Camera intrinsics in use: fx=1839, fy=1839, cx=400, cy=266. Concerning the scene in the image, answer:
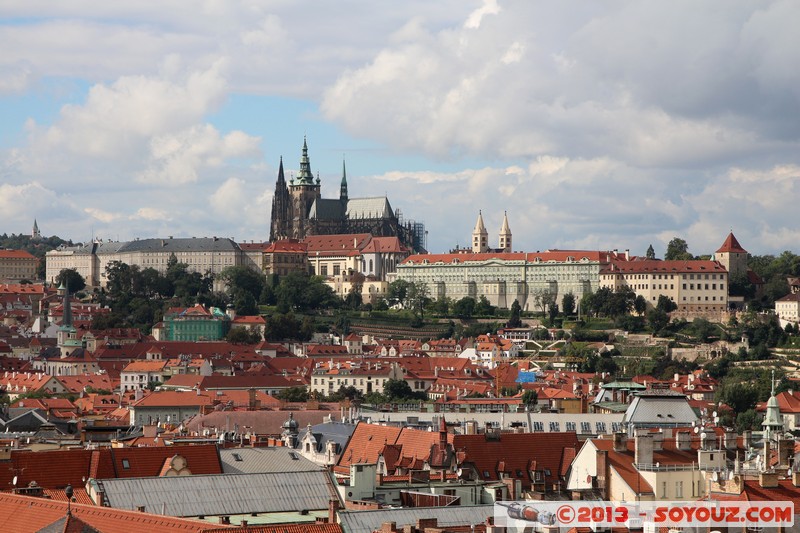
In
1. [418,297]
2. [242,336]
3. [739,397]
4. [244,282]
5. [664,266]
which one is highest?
[664,266]

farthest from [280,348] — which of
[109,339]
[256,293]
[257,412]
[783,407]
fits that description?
[257,412]

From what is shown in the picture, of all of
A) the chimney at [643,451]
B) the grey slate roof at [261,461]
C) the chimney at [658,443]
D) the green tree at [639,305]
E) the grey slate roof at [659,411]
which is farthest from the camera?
the green tree at [639,305]

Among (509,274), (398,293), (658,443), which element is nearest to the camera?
(658,443)

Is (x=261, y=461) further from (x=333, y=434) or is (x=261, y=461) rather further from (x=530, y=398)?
(x=530, y=398)

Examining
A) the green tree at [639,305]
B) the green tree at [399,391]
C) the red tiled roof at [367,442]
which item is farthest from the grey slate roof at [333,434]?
the green tree at [639,305]

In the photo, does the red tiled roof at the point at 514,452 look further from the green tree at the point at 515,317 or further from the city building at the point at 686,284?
the green tree at the point at 515,317

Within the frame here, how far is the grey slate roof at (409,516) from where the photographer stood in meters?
26.4

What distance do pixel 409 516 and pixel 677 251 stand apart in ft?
523

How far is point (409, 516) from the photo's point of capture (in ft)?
90.6

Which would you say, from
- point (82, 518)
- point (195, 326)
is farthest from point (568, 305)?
point (82, 518)

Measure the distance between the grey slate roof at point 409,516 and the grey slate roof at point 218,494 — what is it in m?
4.08

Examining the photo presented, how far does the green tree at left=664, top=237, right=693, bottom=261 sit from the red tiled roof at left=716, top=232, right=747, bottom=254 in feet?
14.0

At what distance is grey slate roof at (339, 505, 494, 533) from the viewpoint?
86.5ft

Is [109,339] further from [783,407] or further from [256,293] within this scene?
[783,407]
